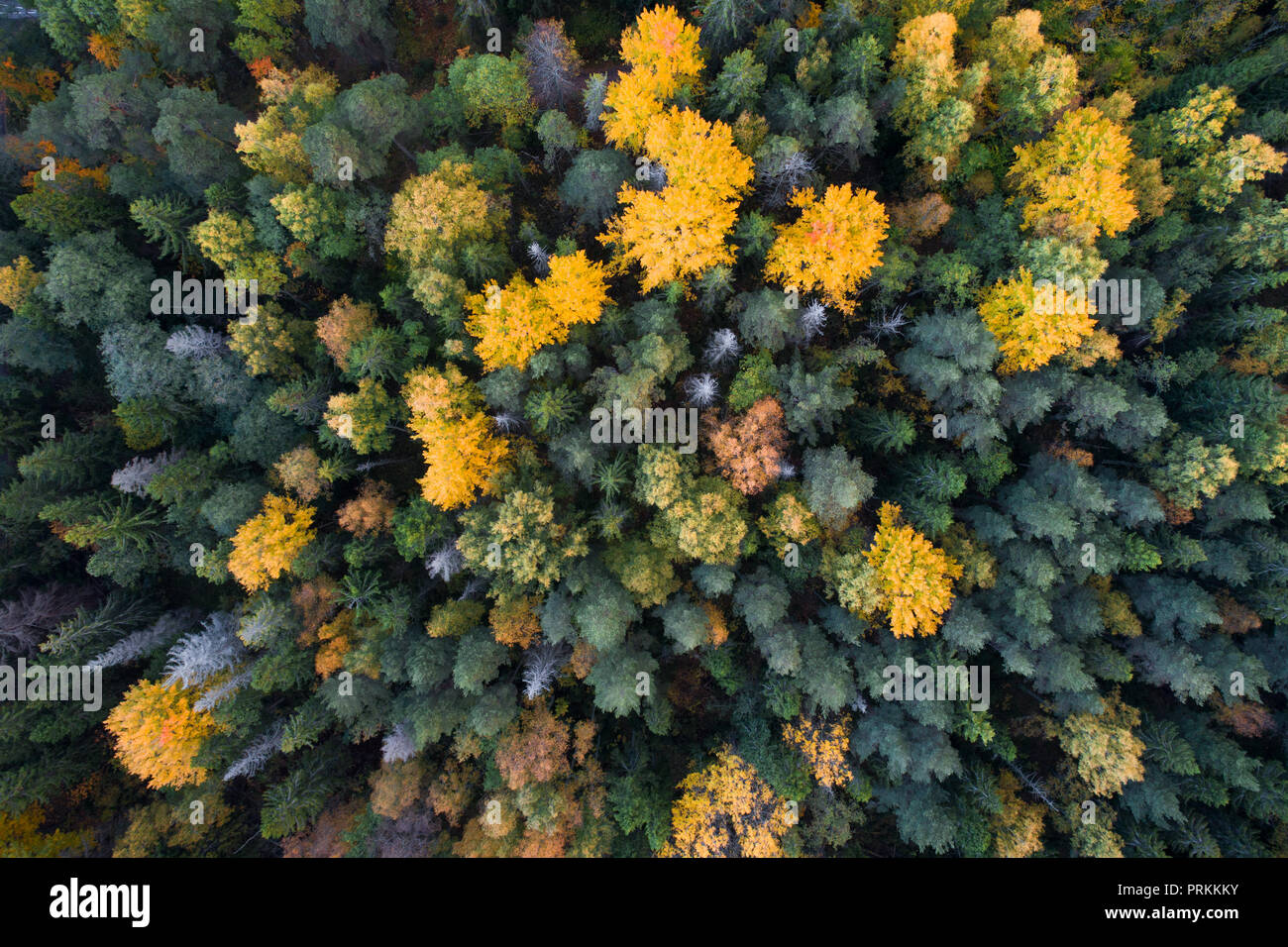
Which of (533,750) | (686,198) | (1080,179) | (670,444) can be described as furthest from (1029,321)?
(533,750)

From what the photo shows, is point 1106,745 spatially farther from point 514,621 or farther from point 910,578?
point 514,621

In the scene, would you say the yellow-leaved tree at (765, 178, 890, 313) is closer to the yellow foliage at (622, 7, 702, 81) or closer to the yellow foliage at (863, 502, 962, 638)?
the yellow foliage at (622, 7, 702, 81)

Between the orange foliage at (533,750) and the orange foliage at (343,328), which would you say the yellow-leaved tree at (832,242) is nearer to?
the orange foliage at (343,328)

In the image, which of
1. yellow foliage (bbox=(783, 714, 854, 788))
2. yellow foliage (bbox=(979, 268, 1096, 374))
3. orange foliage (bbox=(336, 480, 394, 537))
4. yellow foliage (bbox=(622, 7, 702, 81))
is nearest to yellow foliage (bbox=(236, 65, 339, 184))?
orange foliage (bbox=(336, 480, 394, 537))

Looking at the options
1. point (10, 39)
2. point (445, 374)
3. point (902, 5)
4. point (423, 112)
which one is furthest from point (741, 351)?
point (10, 39)

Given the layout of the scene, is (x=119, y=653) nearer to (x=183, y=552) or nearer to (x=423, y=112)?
(x=183, y=552)
